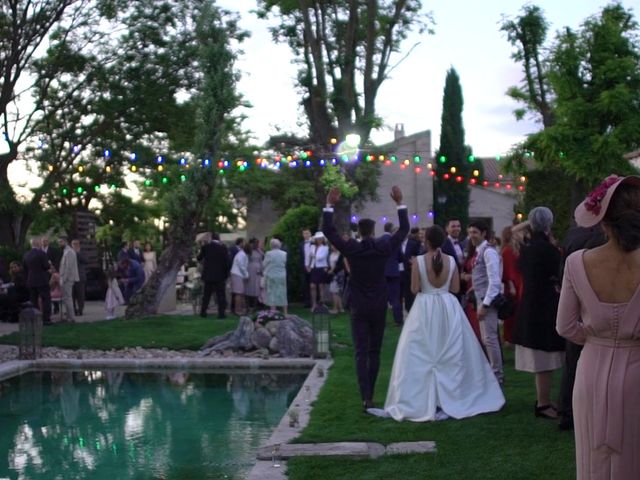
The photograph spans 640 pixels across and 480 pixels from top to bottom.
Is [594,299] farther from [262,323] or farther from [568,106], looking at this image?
[568,106]

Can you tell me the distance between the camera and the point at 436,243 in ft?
27.9

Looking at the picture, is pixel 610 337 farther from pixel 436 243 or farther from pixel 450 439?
pixel 436 243

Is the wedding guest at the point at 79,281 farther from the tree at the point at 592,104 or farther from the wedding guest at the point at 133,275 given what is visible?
the tree at the point at 592,104

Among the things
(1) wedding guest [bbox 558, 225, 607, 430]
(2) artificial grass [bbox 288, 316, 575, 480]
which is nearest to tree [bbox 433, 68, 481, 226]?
(2) artificial grass [bbox 288, 316, 575, 480]

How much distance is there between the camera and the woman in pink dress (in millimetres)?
3922

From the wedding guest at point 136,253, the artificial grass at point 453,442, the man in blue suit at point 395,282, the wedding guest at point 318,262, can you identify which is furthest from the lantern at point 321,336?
the wedding guest at point 136,253

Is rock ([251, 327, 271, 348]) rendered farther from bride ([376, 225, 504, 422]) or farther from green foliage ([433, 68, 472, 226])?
green foliage ([433, 68, 472, 226])

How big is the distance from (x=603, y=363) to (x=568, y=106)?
19.5m

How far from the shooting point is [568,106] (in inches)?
888

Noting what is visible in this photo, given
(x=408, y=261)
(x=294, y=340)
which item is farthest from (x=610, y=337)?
(x=408, y=261)

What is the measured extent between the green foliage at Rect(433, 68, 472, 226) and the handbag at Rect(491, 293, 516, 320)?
121 ft

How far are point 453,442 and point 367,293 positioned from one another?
186 centimetres

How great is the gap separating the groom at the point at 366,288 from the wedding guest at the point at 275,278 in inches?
437

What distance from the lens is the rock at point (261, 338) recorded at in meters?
14.4
